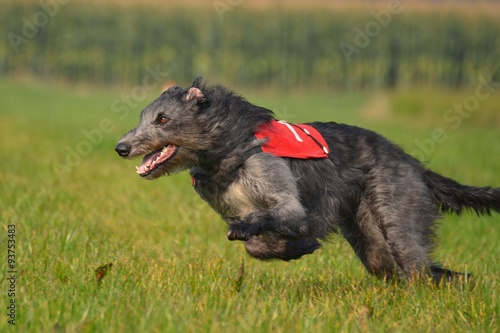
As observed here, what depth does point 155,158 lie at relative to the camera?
5.62 metres

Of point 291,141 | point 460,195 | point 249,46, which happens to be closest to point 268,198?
point 291,141

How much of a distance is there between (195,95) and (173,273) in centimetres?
133

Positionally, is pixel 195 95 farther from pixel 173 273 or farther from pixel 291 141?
pixel 173 273

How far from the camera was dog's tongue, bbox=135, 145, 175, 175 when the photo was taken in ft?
18.2

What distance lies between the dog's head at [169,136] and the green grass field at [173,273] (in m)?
0.80

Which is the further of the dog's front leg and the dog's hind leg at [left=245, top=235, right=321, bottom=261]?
the dog's hind leg at [left=245, top=235, right=321, bottom=261]

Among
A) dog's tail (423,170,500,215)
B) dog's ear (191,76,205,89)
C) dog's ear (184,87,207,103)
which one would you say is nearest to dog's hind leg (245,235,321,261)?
dog's ear (184,87,207,103)

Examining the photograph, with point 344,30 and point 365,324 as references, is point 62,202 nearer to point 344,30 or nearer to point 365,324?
point 365,324

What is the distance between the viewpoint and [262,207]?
554 cm

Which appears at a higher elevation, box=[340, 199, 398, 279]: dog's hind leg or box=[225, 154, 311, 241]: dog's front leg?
box=[225, 154, 311, 241]: dog's front leg

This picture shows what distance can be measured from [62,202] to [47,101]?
34.3 meters

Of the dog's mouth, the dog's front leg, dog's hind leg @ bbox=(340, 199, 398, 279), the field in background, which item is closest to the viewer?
the dog's front leg

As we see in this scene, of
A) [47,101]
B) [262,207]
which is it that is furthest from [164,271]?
[47,101]

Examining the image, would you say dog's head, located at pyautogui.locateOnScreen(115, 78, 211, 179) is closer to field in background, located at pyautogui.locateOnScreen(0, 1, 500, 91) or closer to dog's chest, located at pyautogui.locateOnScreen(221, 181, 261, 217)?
dog's chest, located at pyautogui.locateOnScreen(221, 181, 261, 217)
